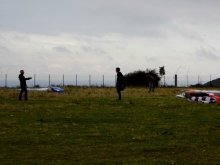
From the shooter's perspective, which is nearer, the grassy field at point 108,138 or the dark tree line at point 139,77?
the grassy field at point 108,138

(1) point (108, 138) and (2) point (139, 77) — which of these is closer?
(1) point (108, 138)

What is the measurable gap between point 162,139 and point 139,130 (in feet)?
5.15

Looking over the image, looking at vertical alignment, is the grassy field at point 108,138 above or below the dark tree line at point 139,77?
below

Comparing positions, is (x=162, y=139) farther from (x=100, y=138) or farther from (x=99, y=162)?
(x=99, y=162)

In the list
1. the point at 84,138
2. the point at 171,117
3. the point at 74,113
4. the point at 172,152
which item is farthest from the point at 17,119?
the point at 172,152

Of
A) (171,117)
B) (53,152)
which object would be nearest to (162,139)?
(53,152)

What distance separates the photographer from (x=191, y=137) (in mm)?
11078

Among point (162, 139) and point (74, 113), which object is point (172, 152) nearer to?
point (162, 139)

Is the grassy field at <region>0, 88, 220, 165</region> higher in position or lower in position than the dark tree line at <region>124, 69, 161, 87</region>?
lower

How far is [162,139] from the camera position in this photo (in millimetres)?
10766

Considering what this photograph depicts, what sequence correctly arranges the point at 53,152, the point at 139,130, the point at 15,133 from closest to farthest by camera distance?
the point at 53,152 → the point at 15,133 → the point at 139,130

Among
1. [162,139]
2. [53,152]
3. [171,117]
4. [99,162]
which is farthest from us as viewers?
[171,117]

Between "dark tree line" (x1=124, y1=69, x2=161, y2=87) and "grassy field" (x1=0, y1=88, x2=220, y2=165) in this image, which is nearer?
"grassy field" (x1=0, y1=88, x2=220, y2=165)

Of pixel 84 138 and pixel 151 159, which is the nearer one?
pixel 151 159
